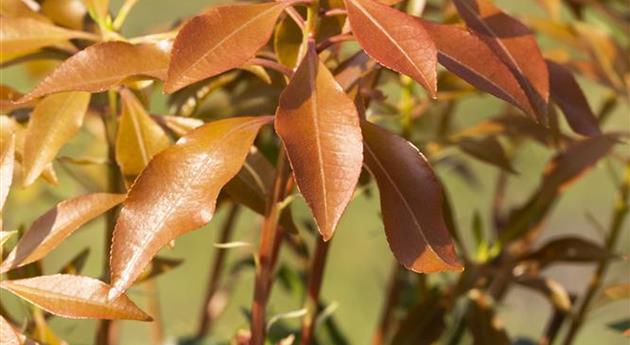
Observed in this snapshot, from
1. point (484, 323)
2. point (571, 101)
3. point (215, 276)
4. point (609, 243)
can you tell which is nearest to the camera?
point (571, 101)

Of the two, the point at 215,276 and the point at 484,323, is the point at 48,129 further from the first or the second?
the point at 215,276

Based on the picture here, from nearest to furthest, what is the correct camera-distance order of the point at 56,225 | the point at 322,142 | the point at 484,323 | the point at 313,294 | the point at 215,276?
1. the point at 322,142
2. the point at 56,225
3. the point at 313,294
4. the point at 484,323
5. the point at 215,276

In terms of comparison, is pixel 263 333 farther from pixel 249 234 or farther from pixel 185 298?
pixel 185 298

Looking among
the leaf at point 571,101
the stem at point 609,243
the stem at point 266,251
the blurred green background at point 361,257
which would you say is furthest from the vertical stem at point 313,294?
the blurred green background at point 361,257

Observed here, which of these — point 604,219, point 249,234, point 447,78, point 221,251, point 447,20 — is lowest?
point 604,219

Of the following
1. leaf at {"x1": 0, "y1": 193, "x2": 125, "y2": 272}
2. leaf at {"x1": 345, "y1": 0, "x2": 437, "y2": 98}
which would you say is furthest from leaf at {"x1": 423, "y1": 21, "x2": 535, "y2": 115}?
leaf at {"x1": 0, "y1": 193, "x2": 125, "y2": 272}

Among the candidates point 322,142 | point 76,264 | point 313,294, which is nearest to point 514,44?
point 322,142

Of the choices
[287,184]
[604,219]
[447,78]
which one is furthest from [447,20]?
[604,219]
